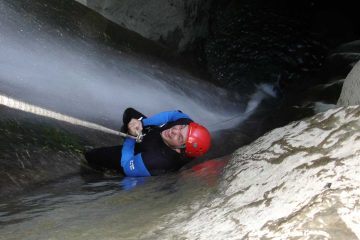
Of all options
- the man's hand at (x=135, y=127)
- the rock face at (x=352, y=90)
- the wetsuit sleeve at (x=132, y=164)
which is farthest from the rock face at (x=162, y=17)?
the rock face at (x=352, y=90)

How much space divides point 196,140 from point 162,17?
6127 mm

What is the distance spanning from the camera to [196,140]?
4871mm

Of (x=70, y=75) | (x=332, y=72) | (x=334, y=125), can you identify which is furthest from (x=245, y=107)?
(x=334, y=125)

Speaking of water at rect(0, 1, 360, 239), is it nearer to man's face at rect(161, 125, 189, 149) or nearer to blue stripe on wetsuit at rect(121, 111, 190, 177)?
blue stripe on wetsuit at rect(121, 111, 190, 177)

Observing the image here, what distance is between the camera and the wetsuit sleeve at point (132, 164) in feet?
16.5

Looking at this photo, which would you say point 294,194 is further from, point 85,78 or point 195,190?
point 85,78

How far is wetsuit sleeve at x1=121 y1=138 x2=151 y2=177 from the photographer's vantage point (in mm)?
5043

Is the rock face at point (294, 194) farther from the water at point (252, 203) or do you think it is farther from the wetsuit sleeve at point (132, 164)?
the wetsuit sleeve at point (132, 164)

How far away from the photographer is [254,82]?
11391 millimetres

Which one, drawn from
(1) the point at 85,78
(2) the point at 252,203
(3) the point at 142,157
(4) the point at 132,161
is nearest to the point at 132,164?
(4) the point at 132,161

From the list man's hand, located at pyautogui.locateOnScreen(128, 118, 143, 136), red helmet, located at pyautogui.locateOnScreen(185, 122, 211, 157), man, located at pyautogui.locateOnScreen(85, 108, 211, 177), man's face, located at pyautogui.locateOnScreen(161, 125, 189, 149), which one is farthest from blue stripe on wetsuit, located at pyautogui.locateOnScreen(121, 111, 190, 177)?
red helmet, located at pyautogui.locateOnScreen(185, 122, 211, 157)

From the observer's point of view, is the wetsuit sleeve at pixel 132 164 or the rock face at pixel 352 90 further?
the wetsuit sleeve at pixel 132 164

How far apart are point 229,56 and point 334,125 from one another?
9.37 metres

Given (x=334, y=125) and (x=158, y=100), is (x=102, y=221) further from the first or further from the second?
(x=158, y=100)
